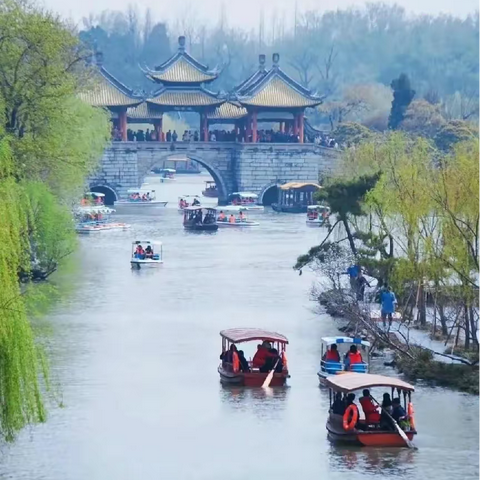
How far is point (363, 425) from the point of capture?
28703 millimetres

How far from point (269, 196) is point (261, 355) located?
61414 mm

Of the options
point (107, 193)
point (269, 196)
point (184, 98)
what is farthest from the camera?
point (269, 196)

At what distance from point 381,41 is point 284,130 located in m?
73.5

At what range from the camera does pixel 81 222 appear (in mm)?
74312

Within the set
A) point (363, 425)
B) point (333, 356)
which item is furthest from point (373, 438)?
point (333, 356)

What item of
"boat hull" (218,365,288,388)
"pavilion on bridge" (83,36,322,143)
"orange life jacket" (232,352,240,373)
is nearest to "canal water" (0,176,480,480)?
"boat hull" (218,365,288,388)

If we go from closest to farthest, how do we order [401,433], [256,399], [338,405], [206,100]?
[401,433] < [338,405] < [256,399] < [206,100]

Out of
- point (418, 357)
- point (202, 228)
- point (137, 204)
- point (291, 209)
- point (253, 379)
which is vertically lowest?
point (253, 379)

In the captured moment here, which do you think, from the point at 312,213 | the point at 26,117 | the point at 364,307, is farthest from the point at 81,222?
the point at 364,307

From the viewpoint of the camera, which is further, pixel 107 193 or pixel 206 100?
pixel 206 100

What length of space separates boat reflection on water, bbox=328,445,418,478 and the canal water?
0.03 metres

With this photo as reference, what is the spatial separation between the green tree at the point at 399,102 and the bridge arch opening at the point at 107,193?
58.7ft

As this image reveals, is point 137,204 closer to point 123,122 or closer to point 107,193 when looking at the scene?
point 107,193

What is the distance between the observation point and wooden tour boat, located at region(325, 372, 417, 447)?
28.4 m
